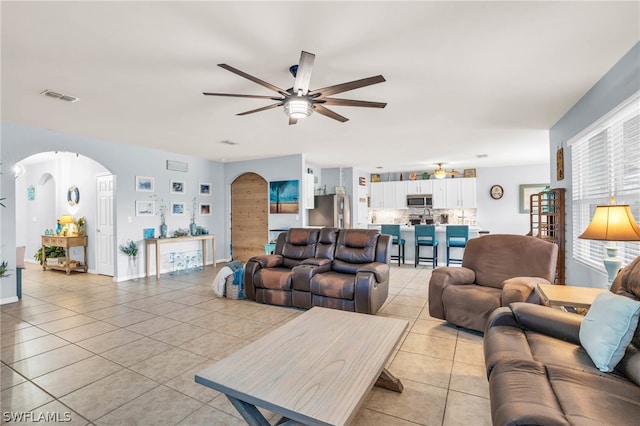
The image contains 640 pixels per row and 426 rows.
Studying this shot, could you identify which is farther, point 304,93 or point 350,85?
point 304,93

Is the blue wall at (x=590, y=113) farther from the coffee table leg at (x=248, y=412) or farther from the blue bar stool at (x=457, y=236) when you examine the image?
the coffee table leg at (x=248, y=412)

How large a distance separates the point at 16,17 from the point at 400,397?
3.51m

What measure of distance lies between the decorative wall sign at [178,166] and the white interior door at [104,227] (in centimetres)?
106

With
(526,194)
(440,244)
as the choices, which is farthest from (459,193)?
(440,244)

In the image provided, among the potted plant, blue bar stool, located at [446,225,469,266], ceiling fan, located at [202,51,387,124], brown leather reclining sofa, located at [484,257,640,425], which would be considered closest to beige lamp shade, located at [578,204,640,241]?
brown leather reclining sofa, located at [484,257,640,425]

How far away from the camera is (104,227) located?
247 inches

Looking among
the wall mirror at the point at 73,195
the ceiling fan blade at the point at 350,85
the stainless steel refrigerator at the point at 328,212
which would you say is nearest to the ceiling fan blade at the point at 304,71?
the ceiling fan blade at the point at 350,85

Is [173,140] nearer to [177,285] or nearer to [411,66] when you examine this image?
[177,285]

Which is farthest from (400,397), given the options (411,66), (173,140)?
(173,140)

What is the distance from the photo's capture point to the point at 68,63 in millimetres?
2613

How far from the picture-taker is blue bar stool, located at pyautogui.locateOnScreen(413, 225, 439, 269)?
6668mm

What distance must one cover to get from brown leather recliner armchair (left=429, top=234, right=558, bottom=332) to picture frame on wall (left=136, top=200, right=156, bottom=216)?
17.7 ft

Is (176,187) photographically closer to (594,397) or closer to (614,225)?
(614,225)

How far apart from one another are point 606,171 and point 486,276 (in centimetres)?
147
